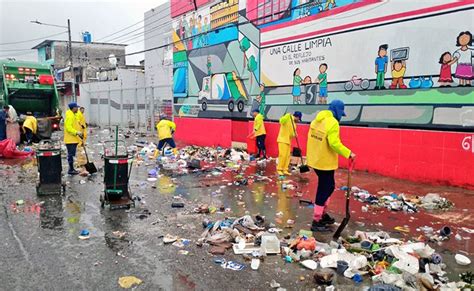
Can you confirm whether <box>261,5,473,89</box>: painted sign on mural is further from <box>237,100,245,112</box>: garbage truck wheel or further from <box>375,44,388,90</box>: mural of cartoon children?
<box>237,100,245,112</box>: garbage truck wheel

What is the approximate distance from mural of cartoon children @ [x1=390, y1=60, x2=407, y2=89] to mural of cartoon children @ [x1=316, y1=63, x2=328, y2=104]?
198 cm

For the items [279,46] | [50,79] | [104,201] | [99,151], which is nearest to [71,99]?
[50,79]

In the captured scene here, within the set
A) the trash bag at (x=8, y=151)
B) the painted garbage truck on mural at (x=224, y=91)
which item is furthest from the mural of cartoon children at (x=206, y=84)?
the trash bag at (x=8, y=151)

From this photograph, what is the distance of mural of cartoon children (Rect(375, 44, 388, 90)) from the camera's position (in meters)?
9.15

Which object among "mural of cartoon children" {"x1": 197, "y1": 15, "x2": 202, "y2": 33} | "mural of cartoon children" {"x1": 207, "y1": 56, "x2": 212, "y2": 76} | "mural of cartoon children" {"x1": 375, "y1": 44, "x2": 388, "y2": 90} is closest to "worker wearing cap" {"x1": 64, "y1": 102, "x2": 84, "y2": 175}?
"mural of cartoon children" {"x1": 207, "y1": 56, "x2": 212, "y2": 76}

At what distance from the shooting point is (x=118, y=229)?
559cm

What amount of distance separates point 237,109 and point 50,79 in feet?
31.5

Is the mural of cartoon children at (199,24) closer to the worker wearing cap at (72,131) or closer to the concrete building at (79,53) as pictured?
the worker wearing cap at (72,131)

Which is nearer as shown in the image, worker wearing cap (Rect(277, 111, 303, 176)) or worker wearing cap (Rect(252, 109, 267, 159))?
worker wearing cap (Rect(277, 111, 303, 176))

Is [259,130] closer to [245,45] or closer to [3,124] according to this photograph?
[245,45]

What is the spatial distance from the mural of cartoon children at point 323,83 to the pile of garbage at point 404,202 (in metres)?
3.80

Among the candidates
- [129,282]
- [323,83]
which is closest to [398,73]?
[323,83]

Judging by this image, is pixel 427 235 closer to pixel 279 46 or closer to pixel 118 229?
pixel 118 229

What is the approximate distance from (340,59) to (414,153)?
309cm
